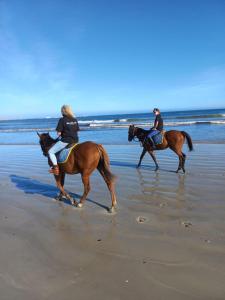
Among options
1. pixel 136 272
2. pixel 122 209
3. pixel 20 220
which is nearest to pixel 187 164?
pixel 122 209

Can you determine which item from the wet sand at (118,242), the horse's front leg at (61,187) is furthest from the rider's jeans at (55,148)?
the wet sand at (118,242)

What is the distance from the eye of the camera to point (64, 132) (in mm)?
6098

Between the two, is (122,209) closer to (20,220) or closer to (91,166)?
(91,166)

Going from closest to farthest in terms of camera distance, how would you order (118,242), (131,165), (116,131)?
(118,242) → (131,165) → (116,131)

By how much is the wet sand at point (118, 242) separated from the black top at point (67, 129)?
1.40 meters

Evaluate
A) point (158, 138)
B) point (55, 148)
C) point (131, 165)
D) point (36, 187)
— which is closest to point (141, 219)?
point (55, 148)

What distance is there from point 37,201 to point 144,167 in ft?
15.4

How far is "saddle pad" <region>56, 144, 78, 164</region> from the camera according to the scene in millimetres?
5980

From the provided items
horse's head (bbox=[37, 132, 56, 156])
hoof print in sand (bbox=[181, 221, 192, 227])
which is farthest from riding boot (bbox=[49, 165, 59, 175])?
hoof print in sand (bbox=[181, 221, 192, 227])

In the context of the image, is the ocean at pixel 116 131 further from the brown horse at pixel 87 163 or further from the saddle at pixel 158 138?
the brown horse at pixel 87 163

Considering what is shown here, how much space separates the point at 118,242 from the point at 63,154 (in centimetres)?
249

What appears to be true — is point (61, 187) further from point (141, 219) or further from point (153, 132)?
point (153, 132)

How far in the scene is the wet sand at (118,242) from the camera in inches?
121

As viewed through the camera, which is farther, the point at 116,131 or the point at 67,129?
the point at 116,131
